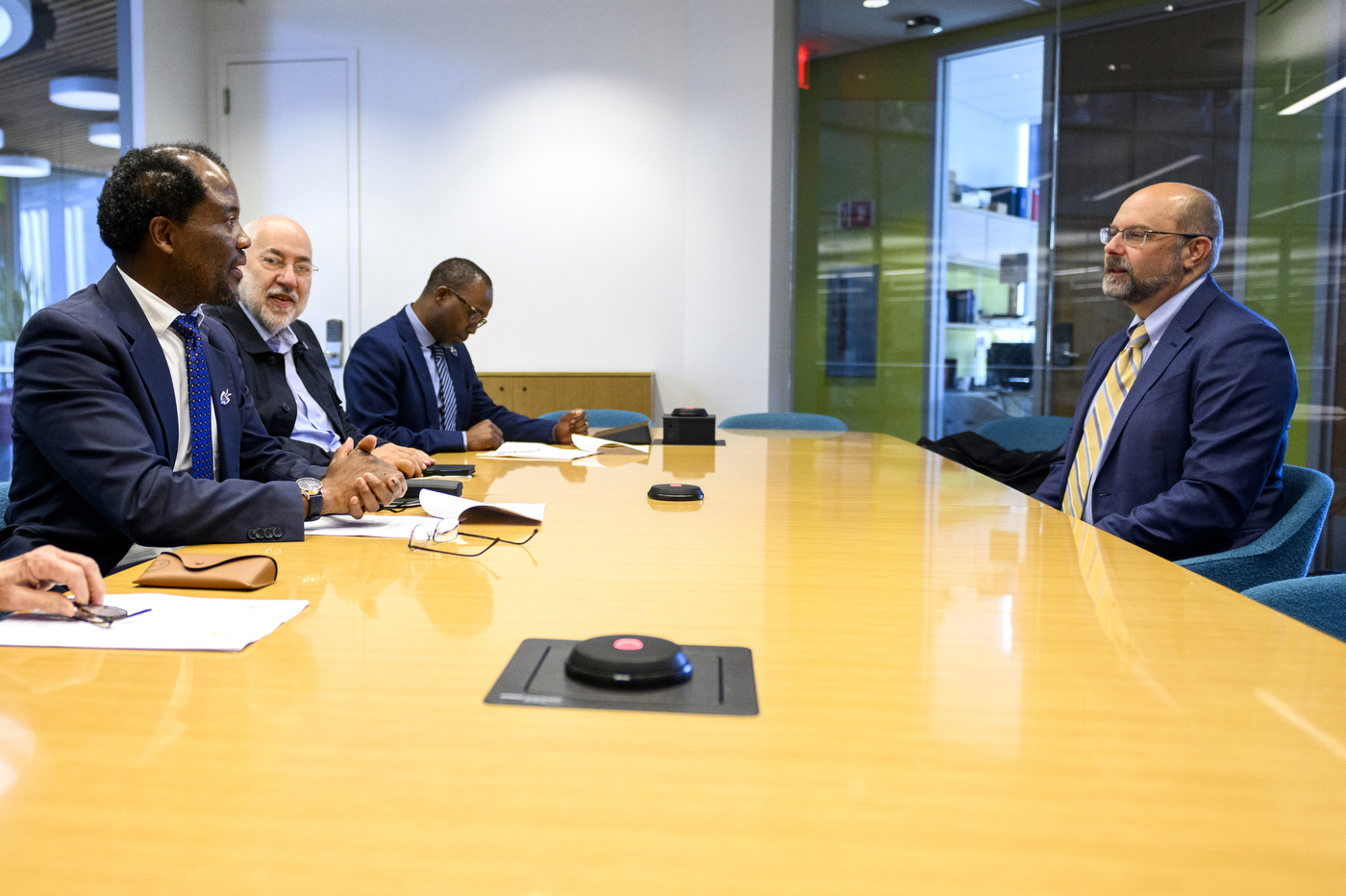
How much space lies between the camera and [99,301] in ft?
5.91

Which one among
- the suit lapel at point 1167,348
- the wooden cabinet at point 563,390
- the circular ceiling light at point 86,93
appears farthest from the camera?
the wooden cabinet at point 563,390

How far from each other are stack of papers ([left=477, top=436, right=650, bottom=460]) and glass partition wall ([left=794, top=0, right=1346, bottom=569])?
3.25 meters

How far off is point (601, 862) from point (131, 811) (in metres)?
0.32

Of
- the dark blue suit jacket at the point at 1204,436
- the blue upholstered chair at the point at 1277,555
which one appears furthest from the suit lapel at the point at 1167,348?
the blue upholstered chair at the point at 1277,555

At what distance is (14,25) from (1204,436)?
248 inches

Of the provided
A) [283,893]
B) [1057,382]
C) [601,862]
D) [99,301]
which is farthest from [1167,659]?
[1057,382]

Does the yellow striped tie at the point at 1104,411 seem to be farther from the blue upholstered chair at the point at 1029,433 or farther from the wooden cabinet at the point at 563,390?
the wooden cabinet at the point at 563,390

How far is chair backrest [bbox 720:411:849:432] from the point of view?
4.50 metres

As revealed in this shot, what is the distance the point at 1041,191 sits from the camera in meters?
5.66

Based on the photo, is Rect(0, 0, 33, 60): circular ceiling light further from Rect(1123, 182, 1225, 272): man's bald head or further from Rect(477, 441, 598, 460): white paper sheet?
Rect(1123, 182, 1225, 272): man's bald head

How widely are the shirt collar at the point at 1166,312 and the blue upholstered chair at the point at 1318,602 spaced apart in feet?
3.98

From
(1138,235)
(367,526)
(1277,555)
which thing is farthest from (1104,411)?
(367,526)

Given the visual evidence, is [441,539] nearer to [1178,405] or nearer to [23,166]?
[1178,405]

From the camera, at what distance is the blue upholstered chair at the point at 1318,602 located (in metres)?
1.44
